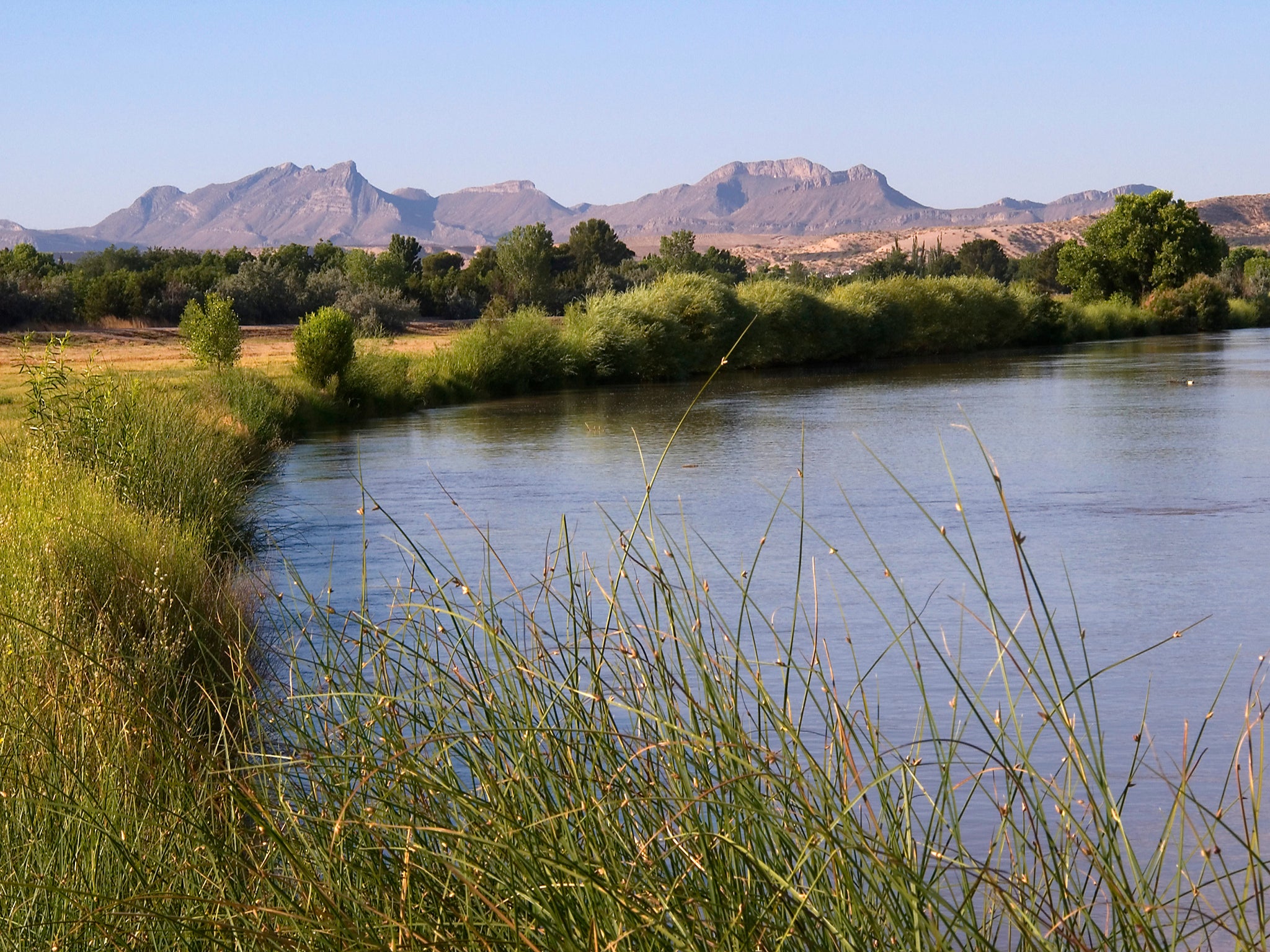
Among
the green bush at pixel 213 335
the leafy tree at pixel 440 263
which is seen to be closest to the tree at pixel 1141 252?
the leafy tree at pixel 440 263

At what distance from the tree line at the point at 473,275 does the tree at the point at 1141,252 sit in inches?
2.6

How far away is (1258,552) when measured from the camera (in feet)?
36.7

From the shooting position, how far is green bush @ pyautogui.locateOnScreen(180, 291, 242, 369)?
22.8 metres

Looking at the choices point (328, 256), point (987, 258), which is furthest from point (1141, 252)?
point (328, 256)

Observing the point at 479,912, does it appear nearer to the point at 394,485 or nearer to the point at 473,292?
the point at 394,485

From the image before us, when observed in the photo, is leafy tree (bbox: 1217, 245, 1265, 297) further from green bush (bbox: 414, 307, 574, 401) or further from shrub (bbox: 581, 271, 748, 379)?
green bush (bbox: 414, 307, 574, 401)

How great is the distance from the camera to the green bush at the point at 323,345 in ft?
78.8

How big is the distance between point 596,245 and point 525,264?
16147mm

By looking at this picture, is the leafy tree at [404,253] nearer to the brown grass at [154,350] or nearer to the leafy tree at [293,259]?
the leafy tree at [293,259]

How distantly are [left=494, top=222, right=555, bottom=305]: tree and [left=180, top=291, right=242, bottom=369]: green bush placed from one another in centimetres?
4004

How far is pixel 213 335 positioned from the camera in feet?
74.9

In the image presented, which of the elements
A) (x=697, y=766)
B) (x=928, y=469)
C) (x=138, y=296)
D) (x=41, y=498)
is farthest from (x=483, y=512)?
(x=138, y=296)

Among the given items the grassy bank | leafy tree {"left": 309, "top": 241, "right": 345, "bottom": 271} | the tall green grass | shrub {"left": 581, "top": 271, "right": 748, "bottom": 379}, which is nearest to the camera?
the grassy bank

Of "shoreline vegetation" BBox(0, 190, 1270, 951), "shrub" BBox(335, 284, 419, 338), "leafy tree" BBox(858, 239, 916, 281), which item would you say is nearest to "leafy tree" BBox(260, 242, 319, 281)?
"shrub" BBox(335, 284, 419, 338)
